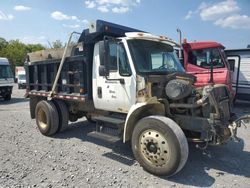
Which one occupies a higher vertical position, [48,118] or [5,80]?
[5,80]

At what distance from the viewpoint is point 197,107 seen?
4668 millimetres

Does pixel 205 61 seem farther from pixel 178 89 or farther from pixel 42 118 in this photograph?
pixel 42 118

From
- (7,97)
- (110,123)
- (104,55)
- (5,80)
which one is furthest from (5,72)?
(104,55)

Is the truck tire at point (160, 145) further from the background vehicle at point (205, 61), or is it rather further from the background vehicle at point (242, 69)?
the background vehicle at point (242, 69)

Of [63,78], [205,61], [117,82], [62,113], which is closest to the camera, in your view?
[117,82]

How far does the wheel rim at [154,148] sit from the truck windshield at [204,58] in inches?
277

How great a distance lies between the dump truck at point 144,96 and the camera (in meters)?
4.38

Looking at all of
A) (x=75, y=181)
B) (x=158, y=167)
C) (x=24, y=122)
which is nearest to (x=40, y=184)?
(x=75, y=181)

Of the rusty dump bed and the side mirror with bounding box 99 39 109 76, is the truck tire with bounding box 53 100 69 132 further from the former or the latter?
the side mirror with bounding box 99 39 109 76

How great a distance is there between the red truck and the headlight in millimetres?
5817

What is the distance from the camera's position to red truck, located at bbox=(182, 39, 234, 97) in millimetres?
10219

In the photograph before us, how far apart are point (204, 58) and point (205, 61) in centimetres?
14

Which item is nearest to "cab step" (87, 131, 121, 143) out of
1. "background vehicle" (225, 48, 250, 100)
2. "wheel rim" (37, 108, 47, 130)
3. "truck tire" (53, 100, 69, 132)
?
"truck tire" (53, 100, 69, 132)

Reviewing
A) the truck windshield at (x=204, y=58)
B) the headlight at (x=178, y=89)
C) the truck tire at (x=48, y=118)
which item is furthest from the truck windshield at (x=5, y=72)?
the headlight at (x=178, y=89)
